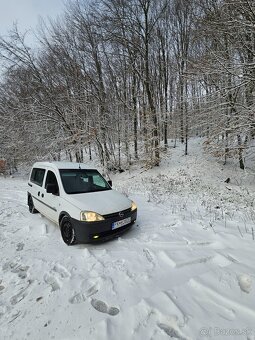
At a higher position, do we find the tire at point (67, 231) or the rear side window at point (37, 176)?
the rear side window at point (37, 176)

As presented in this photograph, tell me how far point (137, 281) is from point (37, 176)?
16.1 ft

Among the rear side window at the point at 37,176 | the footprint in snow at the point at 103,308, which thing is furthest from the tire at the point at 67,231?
the rear side window at the point at 37,176

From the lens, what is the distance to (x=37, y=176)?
267 inches

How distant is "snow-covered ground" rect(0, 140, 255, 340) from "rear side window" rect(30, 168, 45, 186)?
121cm

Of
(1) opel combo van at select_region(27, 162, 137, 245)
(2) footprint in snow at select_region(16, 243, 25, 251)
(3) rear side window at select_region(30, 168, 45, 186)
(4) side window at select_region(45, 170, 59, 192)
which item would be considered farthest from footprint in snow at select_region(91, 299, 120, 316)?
(3) rear side window at select_region(30, 168, 45, 186)

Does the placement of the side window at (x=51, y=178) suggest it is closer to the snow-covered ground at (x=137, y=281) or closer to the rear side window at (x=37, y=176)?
the rear side window at (x=37, y=176)

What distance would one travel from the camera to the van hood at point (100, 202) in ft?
14.7

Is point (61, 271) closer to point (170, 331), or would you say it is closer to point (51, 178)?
point (170, 331)

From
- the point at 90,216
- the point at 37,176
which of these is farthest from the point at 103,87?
the point at 90,216

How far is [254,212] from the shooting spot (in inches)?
247

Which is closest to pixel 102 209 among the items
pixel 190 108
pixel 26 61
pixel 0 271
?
pixel 0 271

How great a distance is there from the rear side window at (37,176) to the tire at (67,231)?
6.47 feet

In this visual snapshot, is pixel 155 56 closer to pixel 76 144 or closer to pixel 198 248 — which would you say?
pixel 76 144

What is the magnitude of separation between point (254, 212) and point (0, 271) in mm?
6515
